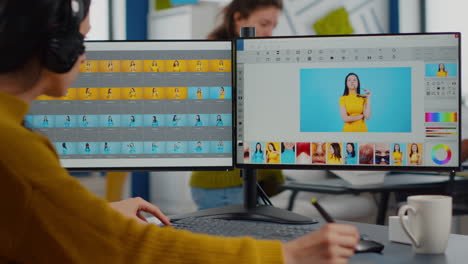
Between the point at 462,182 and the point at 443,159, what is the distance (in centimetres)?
148

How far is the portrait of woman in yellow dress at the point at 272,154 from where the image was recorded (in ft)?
4.70

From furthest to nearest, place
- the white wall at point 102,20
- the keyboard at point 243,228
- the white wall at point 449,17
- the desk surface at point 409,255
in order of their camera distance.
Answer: the white wall at point 449,17 → the white wall at point 102,20 → the keyboard at point 243,228 → the desk surface at point 409,255

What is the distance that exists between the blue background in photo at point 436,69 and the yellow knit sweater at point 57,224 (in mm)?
866

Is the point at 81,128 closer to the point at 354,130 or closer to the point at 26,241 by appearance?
the point at 354,130

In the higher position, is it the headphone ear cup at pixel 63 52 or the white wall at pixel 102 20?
the white wall at pixel 102 20

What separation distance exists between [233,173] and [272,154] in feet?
2.38

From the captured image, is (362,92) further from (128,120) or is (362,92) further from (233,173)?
(233,173)

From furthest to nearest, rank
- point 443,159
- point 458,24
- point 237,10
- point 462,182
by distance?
Result: point 458,24, point 462,182, point 237,10, point 443,159

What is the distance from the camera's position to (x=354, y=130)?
1396mm

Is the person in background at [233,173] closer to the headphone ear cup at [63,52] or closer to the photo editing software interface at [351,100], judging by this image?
the photo editing software interface at [351,100]

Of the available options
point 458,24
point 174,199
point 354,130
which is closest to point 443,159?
point 354,130

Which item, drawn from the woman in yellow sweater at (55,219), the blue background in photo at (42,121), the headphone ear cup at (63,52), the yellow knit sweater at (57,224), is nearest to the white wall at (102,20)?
the blue background in photo at (42,121)

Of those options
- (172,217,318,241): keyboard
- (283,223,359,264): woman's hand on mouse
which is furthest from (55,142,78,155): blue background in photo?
(283,223,359,264): woman's hand on mouse

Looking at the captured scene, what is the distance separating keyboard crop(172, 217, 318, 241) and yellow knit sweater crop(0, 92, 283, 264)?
539 mm
